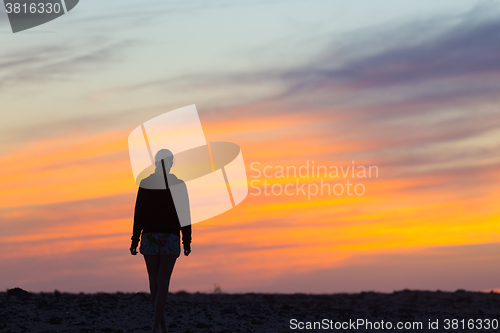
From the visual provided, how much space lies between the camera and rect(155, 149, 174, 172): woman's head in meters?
8.77

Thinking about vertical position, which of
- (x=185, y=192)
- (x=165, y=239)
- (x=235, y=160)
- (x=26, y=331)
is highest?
(x=235, y=160)

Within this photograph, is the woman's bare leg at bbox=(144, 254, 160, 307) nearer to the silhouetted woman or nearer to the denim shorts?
the silhouetted woman

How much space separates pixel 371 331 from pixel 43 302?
663cm

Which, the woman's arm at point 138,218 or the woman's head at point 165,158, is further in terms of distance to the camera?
the woman's arm at point 138,218

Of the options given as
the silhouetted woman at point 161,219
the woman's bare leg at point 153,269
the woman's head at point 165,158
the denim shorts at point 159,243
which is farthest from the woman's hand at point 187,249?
the woman's head at point 165,158

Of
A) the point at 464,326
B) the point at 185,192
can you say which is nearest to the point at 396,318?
the point at 464,326

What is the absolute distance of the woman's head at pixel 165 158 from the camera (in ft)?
28.8

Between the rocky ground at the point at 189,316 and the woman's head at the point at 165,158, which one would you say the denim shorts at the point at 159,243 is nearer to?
the woman's head at the point at 165,158

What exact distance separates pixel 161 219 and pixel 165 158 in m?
0.89

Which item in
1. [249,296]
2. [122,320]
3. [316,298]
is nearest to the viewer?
[122,320]

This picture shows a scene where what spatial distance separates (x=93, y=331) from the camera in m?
10.2

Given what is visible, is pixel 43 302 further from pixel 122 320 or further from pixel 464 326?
pixel 464 326

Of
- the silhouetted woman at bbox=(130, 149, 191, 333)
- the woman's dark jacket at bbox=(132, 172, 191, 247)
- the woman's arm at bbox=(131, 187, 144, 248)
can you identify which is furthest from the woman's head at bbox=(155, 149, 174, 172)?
the woman's arm at bbox=(131, 187, 144, 248)

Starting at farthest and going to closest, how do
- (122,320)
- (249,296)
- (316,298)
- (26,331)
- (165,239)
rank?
(316,298) → (249,296) → (122,320) → (26,331) → (165,239)
